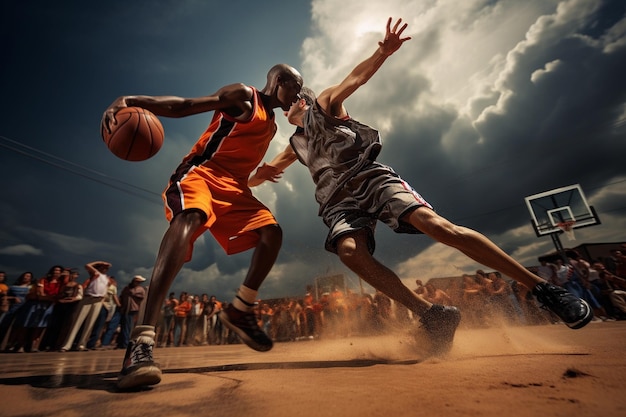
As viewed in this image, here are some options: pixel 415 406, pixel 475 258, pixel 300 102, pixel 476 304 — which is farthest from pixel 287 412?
pixel 476 304

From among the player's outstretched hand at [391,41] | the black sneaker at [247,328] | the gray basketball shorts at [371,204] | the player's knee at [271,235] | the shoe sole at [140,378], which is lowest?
the shoe sole at [140,378]

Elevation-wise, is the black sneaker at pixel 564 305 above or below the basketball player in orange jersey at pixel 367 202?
below

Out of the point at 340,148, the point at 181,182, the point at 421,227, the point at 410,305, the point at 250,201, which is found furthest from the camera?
the point at 340,148

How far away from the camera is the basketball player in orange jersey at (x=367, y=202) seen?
190cm

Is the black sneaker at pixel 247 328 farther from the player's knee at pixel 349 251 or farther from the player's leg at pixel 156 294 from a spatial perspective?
the player's knee at pixel 349 251

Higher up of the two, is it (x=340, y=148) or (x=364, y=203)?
(x=340, y=148)

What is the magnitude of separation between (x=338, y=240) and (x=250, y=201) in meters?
0.77

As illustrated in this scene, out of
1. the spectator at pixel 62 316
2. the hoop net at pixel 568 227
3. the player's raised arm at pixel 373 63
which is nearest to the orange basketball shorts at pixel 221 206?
the player's raised arm at pixel 373 63

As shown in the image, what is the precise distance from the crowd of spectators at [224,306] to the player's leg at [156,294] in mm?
2489

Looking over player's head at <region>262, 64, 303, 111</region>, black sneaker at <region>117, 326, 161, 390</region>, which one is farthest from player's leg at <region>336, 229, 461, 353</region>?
black sneaker at <region>117, 326, 161, 390</region>

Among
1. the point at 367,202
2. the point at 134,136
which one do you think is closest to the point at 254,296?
the point at 367,202

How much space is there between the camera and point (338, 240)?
2.42 m

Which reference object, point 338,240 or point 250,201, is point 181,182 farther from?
point 338,240

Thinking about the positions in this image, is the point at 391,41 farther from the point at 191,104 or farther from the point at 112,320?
the point at 112,320
